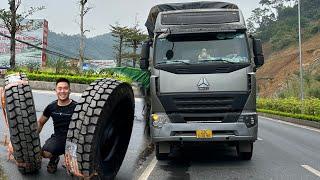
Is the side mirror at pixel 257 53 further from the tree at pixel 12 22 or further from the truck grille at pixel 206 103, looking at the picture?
the tree at pixel 12 22

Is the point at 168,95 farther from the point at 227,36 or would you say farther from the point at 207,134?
the point at 227,36

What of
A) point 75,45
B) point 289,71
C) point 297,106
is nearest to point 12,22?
point 297,106

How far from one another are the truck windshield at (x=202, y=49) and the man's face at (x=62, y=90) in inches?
98.6

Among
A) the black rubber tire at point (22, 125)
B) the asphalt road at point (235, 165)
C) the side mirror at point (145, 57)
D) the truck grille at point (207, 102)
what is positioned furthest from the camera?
the side mirror at point (145, 57)

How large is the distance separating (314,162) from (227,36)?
3.16 meters

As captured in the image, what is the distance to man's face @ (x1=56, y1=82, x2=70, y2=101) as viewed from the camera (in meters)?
6.36

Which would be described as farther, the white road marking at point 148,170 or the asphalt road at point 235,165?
the asphalt road at point 235,165

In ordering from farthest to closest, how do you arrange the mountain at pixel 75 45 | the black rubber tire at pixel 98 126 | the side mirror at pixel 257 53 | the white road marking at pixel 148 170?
the mountain at pixel 75 45 → the side mirror at pixel 257 53 → the white road marking at pixel 148 170 → the black rubber tire at pixel 98 126

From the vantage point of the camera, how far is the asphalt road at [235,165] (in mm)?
7449

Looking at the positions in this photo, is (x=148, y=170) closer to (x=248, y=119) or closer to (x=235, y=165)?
(x=235, y=165)

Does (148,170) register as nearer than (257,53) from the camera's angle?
Yes

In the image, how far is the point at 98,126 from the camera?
5.59m

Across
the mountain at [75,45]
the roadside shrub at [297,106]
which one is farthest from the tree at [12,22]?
the mountain at [75,45]

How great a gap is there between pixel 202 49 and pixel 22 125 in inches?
157
